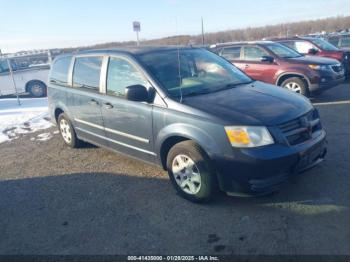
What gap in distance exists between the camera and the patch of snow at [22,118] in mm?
8281

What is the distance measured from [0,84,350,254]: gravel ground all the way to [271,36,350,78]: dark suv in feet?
22.6

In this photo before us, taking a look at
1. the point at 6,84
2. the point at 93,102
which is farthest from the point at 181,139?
the point at 6,84

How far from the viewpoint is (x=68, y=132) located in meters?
6.20

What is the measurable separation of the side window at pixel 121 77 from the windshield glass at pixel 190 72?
179 mm

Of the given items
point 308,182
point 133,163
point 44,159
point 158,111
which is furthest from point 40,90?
point 308,182

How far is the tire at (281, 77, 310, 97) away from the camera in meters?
8.34

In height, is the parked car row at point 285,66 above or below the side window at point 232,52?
below

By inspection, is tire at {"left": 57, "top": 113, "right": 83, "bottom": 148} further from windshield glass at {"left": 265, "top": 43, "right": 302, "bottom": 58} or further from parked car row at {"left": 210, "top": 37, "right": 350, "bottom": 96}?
windshield glass at {"left": 265, "top": 43, "right": 302, "bottom": 58}

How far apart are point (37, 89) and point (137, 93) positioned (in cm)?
1183

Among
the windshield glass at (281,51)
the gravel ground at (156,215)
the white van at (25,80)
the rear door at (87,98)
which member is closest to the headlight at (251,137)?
the gravel ground at (156,215)

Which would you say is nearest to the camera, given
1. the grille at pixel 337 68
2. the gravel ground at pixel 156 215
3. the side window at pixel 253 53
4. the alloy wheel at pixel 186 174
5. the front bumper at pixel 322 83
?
the gravel ground at pixel 156 215

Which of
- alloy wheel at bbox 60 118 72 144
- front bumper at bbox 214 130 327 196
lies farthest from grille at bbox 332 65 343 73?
alloy wheel at bbox 60 118 72 144

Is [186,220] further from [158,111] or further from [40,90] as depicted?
[40,90]

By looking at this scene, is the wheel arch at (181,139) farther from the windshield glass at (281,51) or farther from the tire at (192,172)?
the windshield glass at (281,51)
